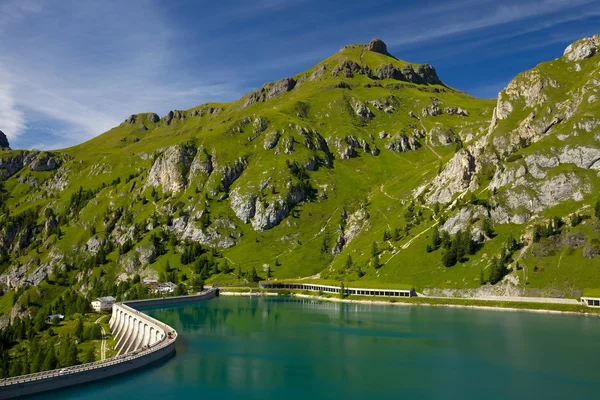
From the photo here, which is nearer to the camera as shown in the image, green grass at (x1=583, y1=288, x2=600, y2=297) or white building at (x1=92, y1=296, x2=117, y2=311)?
green grass at (x1=583, y1=288, x2=600, y2=297)

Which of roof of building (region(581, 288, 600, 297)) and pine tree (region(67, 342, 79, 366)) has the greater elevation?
roof of building (region(581, 288, 600, 297))

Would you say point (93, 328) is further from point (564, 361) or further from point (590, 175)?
point (590, 175)

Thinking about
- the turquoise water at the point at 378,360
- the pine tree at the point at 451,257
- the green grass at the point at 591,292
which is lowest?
the turquoise water at the point at 378,360

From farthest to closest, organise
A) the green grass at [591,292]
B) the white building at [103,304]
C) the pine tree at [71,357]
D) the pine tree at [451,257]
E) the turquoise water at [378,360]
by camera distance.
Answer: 1. the pine tree at [451,257]
2. the white building at [103,304]
3. the green grass at [591,292]
4. the pine tree at [71,357]
5. the turquoise water at [378,360]

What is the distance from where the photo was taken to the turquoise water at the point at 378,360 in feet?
265

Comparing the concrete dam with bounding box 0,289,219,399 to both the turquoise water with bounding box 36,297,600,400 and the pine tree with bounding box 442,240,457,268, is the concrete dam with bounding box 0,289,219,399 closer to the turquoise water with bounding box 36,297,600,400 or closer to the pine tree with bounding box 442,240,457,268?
the turquoise water with bounding box 36,297,600,400

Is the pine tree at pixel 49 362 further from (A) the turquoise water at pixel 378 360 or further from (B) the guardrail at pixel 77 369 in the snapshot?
(A) the turquoise water at pixel 378 360

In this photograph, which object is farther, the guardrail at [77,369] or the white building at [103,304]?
the white building at [103,304]

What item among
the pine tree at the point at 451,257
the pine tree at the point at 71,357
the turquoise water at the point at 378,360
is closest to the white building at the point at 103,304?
the turquoise water at the point at 378,360

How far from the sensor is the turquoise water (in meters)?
80.8

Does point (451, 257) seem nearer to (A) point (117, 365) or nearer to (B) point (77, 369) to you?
(A) point (117, 365)

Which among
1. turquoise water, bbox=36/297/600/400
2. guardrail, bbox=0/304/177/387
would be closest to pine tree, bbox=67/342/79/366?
guardrail, bbox=0/304/177/387

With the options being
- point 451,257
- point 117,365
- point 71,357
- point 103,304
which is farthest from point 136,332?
point 451,257

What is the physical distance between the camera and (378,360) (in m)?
100
